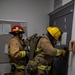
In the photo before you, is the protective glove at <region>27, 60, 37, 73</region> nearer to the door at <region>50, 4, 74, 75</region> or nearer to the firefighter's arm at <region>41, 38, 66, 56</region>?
the firefighter's arm at <region>41, 38, 66, 56</region>

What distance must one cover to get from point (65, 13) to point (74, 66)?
98 cm

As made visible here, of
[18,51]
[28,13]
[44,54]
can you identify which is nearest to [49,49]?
[44,54]

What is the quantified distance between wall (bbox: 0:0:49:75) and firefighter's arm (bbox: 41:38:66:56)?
1063mm

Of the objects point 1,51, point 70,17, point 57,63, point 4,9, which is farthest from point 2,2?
point 57,63

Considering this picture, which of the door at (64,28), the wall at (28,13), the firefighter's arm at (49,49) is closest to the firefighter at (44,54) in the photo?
the firefighter's arm at (49,49)

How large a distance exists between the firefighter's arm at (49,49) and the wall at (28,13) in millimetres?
1063

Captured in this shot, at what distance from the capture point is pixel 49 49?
2189 mm

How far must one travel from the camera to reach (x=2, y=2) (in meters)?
3.07

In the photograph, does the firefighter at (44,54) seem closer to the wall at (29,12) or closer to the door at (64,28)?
the door at (64,28)

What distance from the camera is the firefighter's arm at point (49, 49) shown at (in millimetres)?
2178

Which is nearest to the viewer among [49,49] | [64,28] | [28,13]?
[49,49]

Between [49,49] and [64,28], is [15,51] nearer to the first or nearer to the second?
[49,49]

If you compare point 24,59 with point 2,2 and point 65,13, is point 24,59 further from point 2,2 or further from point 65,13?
point 2,2

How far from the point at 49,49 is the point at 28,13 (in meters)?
1.38
